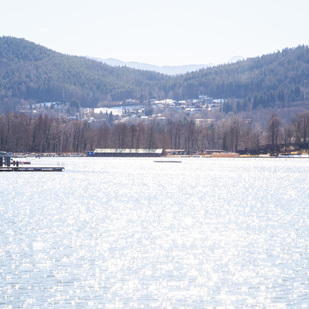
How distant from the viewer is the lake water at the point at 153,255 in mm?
25062

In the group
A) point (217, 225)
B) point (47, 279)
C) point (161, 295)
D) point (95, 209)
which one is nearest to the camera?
point (161, 295)

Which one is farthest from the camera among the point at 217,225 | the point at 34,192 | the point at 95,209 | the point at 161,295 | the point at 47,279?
the point at 34,192

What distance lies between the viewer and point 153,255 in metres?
33.6

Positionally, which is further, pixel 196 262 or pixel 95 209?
pixel 95 209

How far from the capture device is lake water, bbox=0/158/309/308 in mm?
25062

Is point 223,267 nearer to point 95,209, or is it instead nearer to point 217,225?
point 217,225

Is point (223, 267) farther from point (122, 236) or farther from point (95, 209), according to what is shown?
point (95, 209)

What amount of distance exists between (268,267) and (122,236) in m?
12.8

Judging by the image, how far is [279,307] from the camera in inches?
925

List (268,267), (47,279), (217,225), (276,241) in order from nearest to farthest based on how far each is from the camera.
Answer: (47,279), (268,267), (276,241), (217,225)

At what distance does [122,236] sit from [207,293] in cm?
1525

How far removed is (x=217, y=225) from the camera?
4656 cm

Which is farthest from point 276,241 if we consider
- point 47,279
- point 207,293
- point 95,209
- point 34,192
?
point 34,192

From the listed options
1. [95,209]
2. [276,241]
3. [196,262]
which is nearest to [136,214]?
[95,209]
